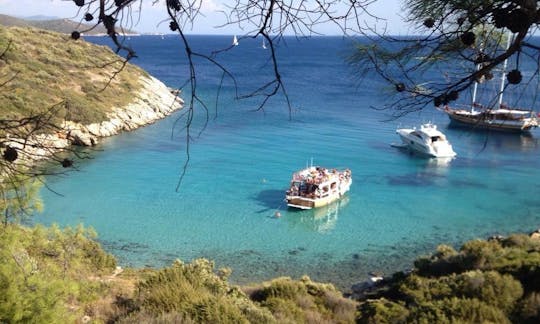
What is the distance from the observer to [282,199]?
66.6 feet

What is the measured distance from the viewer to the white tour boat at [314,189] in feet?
63.6

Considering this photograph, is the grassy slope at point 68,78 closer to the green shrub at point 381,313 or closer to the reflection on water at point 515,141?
the green shrub at point 381,313

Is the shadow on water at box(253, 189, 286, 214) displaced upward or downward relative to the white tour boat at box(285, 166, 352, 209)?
downward

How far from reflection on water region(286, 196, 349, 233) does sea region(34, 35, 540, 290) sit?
7cm

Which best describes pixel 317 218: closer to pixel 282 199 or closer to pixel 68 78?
pixel 282 199

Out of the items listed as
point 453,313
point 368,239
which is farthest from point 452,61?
point 368,239

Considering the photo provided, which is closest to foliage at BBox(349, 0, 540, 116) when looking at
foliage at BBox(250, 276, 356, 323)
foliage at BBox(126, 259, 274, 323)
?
foliage at BBox(126, 259, 274, 323)

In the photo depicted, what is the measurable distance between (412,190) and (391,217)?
3780 mm

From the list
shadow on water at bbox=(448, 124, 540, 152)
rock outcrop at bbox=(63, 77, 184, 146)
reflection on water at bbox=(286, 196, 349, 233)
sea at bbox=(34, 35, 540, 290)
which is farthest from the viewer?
shadow on water at bbox=(448, 124, 540, 152)

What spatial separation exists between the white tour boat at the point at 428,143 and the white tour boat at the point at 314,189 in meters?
8.74

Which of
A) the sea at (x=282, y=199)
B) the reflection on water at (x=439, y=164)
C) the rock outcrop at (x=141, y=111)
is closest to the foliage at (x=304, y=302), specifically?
the sea at (x=282, y=199)

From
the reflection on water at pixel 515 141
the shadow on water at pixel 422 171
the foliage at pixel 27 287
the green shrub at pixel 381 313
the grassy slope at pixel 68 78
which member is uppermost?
the grassy slope at pixel 68 78

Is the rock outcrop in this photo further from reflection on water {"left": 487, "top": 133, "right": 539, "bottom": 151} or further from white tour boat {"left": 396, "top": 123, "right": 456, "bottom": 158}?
reflection on water {"left": 487, "top": 133, "right": 539, "bottom": 151}

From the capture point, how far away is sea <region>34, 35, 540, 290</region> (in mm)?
15406
